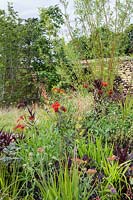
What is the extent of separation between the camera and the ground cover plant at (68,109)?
2.99 m

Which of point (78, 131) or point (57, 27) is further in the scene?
point (57, 27)

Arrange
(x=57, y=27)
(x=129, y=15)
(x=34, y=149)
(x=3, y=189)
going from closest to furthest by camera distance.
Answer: (x=3, y=189), (x=34, y=149), (x=129, y=15), (x=57, y=27)

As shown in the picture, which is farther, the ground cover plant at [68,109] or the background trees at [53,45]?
the background trees at [53,45]

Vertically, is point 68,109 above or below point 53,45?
below

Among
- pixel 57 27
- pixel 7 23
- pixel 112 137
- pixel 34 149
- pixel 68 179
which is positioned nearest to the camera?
pixel 68 179

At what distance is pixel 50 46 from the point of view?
10.8 meters

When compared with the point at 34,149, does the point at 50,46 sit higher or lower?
higher

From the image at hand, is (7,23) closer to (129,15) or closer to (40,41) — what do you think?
(40,41)

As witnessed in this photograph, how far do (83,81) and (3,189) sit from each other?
588 cm

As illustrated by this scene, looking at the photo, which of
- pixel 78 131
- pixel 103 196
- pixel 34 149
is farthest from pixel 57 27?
pixel 103 196

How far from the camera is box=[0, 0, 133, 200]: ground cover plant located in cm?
299

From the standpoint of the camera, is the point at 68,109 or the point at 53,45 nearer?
the point at 68,109

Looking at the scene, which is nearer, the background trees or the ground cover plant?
the ground cover plant

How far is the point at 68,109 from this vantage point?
505cm
